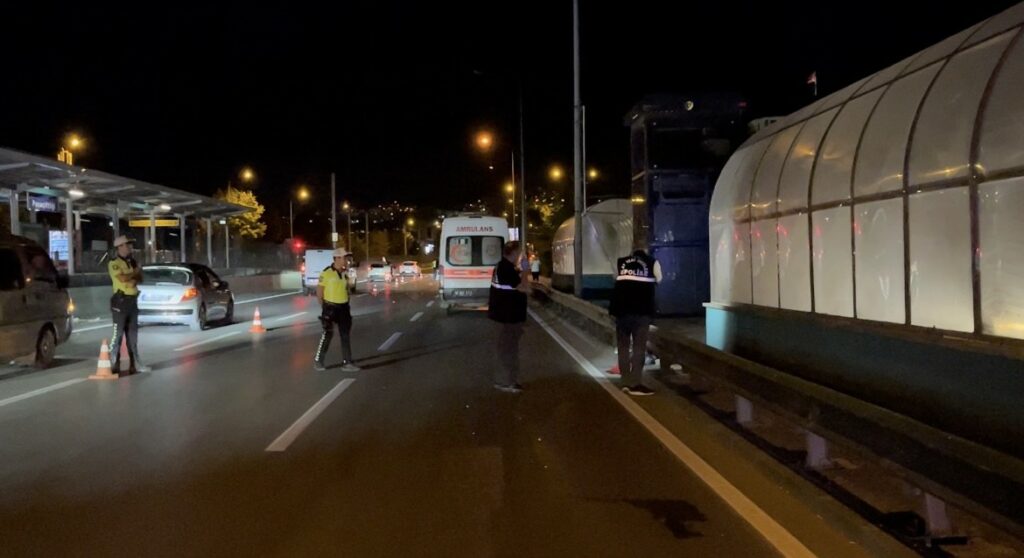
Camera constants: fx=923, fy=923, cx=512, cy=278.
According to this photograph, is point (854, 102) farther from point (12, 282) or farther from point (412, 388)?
point (12, 282)

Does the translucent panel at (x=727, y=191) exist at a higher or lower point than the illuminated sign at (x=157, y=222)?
lower

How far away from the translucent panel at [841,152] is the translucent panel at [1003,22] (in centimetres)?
161

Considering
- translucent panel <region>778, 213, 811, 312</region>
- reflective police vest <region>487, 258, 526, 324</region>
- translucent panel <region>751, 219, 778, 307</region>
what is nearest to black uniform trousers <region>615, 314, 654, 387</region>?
reflective police vest <region>487, 258, 526, 324</region>

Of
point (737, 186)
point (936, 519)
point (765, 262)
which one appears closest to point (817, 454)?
point (936, 519)

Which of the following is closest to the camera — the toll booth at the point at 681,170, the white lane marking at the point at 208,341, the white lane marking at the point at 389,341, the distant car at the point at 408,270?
the white lane marking at the point at 389,341

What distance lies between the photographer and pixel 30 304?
14266mm

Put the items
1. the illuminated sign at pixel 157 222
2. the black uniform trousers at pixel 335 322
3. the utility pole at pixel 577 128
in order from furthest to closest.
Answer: the illuminated sign at pixel 157 222
the utility pole at pixel 577 128
the black uniform trousers at pixel 335 322

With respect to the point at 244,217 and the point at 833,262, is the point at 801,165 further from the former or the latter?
the point at 244,217

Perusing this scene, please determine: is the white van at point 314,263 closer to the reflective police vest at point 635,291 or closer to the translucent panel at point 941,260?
the reflective police vest at point 635,291

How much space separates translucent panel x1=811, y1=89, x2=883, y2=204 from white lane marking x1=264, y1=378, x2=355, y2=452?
609 centimetres

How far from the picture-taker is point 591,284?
36.3 metres

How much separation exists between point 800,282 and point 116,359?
9982 millimetres

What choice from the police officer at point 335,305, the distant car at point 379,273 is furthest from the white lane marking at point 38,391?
the distant car at point 379,273

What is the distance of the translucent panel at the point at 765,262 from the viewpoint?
11.6 m
